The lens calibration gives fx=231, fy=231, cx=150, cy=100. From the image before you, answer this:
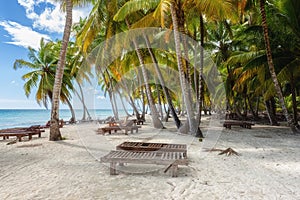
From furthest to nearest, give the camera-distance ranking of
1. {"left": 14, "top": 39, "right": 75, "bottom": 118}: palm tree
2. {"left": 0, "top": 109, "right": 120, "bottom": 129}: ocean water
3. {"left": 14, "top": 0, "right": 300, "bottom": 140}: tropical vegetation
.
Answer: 1. {"left": 0, "top": 109, "right": 120, "bottom": 129}: ocean water
2. {"left": 14, "top": 39, "right": 75, "bottom": 118}: palm tree
3. {"left": 14, "top": 0, "right": 300, "bottom": 140}: tropical vegetation

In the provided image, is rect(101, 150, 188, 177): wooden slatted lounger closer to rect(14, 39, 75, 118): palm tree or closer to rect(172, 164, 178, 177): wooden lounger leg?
rect(172, 164, 178, 177): wooden lounger leg

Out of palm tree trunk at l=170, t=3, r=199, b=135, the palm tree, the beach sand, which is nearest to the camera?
the beach sand

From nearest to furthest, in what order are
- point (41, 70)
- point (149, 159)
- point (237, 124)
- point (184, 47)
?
point (149, 159) → point (184, 47) → point (237, 124) → point (41, 70)

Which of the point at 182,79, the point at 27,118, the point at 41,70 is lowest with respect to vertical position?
the point at 27,118

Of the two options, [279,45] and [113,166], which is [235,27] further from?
[113,166]

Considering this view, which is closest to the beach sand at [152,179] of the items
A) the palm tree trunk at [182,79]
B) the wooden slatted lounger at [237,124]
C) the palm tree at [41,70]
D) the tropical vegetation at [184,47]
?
the palm tree trunk at [182,79]

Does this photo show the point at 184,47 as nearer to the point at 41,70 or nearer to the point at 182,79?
the point at 182,79

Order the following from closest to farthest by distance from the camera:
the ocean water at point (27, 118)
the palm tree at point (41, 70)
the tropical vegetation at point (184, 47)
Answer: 1. the tropical vegetation at point (184, 47)
2. the palm tree at point (41, 70)
3. the ocean water at point (27, 118)

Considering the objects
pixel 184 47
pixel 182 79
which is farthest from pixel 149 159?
pixel 184 47

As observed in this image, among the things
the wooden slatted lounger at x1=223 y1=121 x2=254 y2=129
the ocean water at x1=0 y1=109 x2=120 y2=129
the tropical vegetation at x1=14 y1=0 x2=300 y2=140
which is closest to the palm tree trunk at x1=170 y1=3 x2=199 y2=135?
the tropical vegetation at x1=14 y1=0 x2=300 y2=140

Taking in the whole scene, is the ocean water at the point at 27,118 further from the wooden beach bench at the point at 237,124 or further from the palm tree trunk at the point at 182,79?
the palm tree trunk at the point at 182,79

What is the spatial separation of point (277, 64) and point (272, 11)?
3085mm

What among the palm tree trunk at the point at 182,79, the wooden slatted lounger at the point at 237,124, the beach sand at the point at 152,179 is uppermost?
the palm tree trunk at the point at 182,79

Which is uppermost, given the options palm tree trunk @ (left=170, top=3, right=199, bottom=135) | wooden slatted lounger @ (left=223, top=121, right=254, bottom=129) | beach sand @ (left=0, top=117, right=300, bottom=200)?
palm tree trunk @ (left=170, top=3, right=199, bottom=135)
